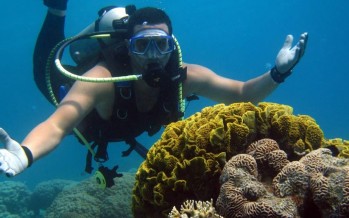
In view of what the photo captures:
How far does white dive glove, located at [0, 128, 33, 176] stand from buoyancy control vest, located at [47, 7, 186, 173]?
6.12 feet

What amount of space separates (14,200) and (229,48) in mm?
163630

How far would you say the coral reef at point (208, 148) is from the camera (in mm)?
3018

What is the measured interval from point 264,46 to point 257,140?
169419 mm

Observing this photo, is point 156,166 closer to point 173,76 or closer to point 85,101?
→ point 85,101

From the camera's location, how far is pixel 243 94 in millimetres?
Result: 5652

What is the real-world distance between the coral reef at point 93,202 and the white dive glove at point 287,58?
19.0 ft

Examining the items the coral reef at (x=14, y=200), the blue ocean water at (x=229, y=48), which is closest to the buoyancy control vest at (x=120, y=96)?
the coral reef at (x=14, y=200)

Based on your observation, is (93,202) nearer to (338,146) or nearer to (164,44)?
(164,44)

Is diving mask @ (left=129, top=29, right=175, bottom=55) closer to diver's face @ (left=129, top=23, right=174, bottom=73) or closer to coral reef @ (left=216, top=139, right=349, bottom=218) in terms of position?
diver's face @ (left=129, top=23, right=174, bottom=73)

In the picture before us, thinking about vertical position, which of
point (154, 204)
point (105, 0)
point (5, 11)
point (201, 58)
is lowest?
point (154, 204)

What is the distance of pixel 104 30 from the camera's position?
582 centimetres

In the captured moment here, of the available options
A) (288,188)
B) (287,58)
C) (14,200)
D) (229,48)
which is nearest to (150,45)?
(287,58)

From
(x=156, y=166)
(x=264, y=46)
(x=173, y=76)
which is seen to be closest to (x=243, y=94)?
(x=173, y=76)

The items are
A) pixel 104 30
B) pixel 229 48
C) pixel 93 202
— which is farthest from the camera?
pixel 229 48
